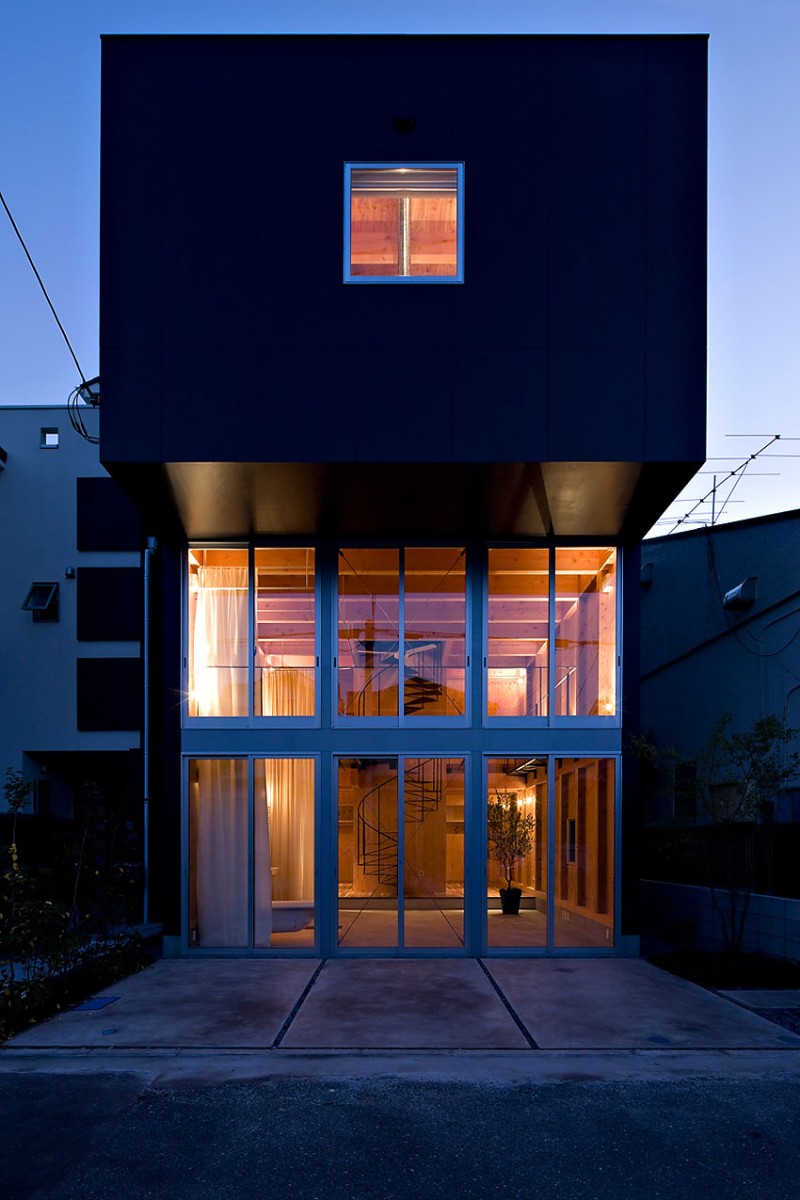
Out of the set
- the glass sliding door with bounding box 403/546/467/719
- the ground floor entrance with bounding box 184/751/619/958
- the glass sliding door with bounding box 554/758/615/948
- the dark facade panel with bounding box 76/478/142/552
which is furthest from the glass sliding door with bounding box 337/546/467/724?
the dark facade panel with bounding box 76/478/142/552

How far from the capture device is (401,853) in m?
10.5

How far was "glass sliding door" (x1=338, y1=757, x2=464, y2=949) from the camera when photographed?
10.5 m

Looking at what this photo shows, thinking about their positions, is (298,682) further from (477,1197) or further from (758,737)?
(477,1197)

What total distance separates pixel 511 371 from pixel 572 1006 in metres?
5.78

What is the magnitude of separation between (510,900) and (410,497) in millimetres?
4703

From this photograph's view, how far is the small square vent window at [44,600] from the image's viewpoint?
576 inches

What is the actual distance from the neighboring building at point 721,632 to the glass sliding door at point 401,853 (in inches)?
127

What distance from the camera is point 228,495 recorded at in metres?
9.63

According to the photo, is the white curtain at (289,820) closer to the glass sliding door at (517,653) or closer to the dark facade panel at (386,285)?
the glass sliding door at (517,653)

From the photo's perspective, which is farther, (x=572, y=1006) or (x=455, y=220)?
(x=455, y=220)

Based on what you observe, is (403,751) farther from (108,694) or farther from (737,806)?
(108,694)

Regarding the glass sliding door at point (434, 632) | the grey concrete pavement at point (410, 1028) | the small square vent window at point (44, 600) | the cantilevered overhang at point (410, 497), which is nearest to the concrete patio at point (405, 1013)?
the grey concrete pavement at point (410, 1028)

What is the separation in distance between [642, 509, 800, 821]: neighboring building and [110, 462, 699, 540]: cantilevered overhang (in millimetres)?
3627

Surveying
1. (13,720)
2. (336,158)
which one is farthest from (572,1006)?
(13,720)
